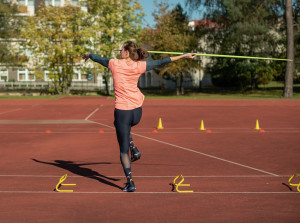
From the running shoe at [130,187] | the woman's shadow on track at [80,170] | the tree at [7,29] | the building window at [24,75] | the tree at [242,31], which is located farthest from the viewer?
the building window at [24,75]

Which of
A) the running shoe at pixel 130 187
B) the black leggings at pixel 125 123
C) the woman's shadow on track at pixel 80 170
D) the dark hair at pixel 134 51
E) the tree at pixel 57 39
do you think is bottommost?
the woman's shadow on track at pixel 80 170

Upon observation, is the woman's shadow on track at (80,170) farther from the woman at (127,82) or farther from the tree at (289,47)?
the tree at (289,47)

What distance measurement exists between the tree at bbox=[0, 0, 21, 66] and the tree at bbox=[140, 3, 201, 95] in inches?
618

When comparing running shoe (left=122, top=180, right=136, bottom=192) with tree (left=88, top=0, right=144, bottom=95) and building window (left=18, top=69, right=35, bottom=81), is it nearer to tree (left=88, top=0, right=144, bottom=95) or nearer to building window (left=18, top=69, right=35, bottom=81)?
tree (left=88, top=0, right=144, bottom=95)

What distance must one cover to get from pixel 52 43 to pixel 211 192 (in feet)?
146

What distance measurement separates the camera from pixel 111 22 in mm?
46094

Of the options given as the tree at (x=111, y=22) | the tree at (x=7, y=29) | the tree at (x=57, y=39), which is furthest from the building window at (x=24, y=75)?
the tree at (x=111, y=22)

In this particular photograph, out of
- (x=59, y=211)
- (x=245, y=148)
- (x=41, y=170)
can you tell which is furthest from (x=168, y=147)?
(x=59, y=211)

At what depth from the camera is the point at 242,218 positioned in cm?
551

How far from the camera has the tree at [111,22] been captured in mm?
45984

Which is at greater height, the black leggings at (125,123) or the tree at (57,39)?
the tree at (57,39)

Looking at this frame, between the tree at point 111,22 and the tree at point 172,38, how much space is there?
186 centimetres

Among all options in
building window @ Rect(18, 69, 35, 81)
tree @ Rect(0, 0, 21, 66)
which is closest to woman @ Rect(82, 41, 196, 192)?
tree @ Rect(0, 0, 21, 66)

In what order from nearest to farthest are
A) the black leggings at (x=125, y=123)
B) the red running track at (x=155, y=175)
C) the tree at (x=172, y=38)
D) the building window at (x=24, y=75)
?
1. the red running track at (x=155, y=175)
2. the black leggings at (x=125, y=123)
3. the tree at (x=172, y=38)
4. the building window at (x=24, y=75)
